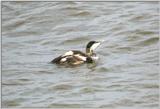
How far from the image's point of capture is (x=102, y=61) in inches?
527

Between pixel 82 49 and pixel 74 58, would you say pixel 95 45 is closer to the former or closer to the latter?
pixel 82 49

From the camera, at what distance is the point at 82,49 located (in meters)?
14.6

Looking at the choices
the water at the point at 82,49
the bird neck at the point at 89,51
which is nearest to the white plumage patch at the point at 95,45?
the bird neck at the point at 89,51

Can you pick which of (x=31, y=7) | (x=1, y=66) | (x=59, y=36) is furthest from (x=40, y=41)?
(x=31, y=7)

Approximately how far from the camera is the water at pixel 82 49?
35.6ft

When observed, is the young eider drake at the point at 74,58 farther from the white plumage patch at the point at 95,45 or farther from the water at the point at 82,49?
the white plumage patch at the point at 95,45

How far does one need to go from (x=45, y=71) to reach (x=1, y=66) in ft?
3.81

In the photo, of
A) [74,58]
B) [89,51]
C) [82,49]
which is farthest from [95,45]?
[74,58]

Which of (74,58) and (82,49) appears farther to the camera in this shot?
(82,49)

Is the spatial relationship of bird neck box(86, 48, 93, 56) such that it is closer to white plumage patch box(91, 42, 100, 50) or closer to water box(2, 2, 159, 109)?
white plumage patch box(91, 42, 100, 50)

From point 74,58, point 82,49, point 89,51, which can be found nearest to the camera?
point 74,58

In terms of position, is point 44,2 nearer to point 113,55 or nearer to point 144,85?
point 113,55

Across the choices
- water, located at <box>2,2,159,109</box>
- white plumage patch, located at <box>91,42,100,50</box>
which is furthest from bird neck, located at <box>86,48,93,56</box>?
water, located at <box>2,2,159,109</box>

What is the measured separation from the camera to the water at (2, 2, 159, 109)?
427 inches
